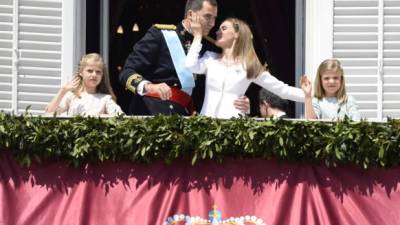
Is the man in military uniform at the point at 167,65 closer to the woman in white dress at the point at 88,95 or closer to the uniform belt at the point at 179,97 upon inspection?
the uniform belt at the point at 179,97

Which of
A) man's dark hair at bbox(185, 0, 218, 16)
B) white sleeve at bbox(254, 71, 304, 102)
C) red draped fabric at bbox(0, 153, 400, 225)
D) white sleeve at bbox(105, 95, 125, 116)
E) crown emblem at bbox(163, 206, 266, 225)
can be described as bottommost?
Result: crown emblem at bbox(163, 206, 266, 225)

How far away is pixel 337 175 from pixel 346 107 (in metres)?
0.66

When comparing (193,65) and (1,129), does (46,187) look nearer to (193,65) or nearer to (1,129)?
(1,129)

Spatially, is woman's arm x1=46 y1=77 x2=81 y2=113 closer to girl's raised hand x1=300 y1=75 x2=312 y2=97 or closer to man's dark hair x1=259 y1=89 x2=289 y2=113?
man's dark hair x1=259 y1=89 x2=289 y2=113

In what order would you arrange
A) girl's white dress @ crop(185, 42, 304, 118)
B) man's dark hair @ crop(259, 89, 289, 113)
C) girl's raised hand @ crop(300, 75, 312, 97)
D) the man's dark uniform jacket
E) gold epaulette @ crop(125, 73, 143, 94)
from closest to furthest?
girl's raised hand @ crop(300, 75, 312, 97) < girl's white dress @ crop(185, 42, 304, 118) < gold epaulette @ crop(125, 73, 143, 94) < the man's dark uniform jacket < man's dark hair @ crop(259, 89, 289, 113)

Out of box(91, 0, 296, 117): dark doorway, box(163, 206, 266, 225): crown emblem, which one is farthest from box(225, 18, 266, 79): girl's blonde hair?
box(91, 0, 296, 117): dark doorway

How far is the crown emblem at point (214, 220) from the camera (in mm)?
9023

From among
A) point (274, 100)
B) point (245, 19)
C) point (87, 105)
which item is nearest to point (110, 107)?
point (87, 105)

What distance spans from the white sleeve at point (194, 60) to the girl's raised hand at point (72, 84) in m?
0.76

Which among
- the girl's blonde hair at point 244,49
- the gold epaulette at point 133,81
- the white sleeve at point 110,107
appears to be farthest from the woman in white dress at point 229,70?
the white sleeve at point 110,107

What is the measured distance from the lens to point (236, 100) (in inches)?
372

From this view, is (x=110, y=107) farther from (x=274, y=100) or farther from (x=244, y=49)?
(x=274, y=100)

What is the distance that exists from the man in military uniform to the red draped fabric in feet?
2.50

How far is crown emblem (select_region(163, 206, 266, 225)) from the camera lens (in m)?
9.02
